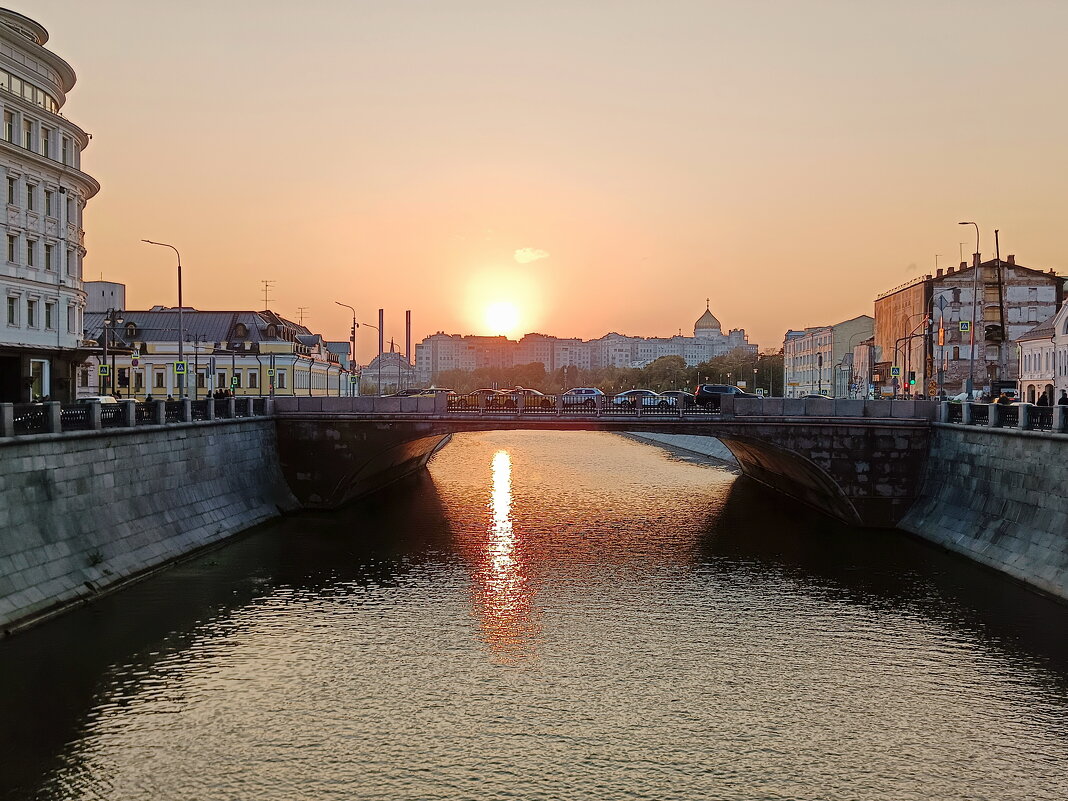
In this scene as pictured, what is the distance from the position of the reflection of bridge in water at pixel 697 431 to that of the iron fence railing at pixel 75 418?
64.7 feet

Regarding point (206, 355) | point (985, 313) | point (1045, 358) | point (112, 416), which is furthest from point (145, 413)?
point (985, 313)

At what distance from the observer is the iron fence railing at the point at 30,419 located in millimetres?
32719

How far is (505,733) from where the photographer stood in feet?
76.4

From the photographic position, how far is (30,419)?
1320 inches

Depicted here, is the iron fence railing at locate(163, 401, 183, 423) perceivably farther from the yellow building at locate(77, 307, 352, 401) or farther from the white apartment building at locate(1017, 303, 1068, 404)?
the white apartment building at locate(1017, 303, 1068, 404)

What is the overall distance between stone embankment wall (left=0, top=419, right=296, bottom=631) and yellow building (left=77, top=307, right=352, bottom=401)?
185 feet

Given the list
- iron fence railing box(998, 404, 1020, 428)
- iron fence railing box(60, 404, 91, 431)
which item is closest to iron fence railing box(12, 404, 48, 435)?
iron fence railing box(60, 404, 91, 431)

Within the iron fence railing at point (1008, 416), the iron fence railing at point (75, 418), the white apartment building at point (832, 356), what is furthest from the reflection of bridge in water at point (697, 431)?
the white apartment building at point (832, 356)

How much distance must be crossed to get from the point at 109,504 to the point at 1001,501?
125 feet

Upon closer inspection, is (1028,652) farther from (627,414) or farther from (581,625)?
(627,414)

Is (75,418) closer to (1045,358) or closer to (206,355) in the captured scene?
(206,355)

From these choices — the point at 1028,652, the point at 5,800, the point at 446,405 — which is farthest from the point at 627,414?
the point at 5,800

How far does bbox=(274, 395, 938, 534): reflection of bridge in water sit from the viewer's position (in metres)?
52.0

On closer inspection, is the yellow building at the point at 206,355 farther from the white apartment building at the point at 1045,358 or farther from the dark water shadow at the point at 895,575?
the white apartment building at the point at 1045,358
